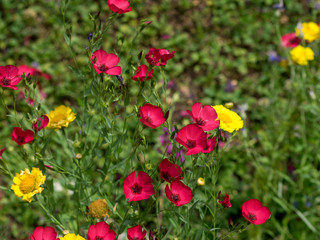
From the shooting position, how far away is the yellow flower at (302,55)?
1.83 meters

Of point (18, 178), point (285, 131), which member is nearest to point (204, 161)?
point (18, 178)

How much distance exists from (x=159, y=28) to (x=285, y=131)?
159cm

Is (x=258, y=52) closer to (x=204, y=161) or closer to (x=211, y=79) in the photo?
(x=211, y=79)

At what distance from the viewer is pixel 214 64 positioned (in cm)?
301

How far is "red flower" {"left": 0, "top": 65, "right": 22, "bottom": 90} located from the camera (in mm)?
1083

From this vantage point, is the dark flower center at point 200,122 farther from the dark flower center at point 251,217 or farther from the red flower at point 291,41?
the red flower at point 291,41

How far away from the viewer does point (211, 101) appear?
111 inches

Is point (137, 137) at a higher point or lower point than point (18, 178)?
higher

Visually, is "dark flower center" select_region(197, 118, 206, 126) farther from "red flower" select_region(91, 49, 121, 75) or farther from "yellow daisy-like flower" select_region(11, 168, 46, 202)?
"yellow daisy-like flower" select_region(11, 168, 46, 202)

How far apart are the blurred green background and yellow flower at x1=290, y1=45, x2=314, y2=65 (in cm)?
22

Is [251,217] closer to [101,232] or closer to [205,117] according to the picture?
[205,117]

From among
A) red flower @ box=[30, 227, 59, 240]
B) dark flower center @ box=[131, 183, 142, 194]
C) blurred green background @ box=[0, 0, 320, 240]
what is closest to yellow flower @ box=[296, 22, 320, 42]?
blurred green background @ box=[0, 0, 320, 240]

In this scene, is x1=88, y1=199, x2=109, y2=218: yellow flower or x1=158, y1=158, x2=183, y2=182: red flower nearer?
x1=158, y1=158, x2=183, y2=182: red flower

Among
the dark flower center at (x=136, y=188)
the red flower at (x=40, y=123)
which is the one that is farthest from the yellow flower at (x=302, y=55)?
the red flower at (x=40, y=123)
